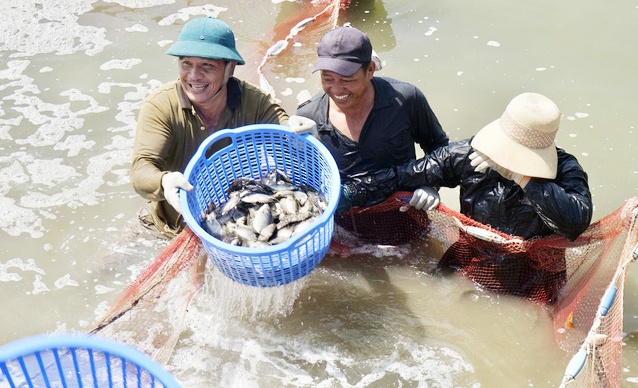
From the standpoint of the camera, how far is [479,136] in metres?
3.54

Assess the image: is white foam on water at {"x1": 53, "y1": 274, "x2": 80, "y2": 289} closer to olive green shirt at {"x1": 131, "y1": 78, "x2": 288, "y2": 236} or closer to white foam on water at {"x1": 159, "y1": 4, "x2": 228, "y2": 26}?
olive green shirt at {"x1": 131, "y1": 78, "x2": 288, "y2": 236}

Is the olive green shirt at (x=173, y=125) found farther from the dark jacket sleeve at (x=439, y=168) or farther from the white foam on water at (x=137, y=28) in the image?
the white foam on water at (x=137, y=28)

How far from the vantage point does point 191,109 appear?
3.93 m

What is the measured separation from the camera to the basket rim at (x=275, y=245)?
10.1 ft

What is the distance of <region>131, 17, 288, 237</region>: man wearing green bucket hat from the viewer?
12.1ft

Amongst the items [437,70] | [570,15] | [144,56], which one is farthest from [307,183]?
[570,15]

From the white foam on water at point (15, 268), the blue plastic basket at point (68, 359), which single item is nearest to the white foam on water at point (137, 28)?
the white foam on water at point (15, 268)

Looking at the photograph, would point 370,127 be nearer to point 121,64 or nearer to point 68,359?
point 68,359

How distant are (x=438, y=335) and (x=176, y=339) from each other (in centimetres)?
179

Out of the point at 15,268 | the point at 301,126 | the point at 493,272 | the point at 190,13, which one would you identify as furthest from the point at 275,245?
the point at 190,13

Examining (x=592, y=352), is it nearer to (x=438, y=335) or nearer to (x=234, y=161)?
(x=438, y=335)

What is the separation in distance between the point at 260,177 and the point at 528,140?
5.72 ft

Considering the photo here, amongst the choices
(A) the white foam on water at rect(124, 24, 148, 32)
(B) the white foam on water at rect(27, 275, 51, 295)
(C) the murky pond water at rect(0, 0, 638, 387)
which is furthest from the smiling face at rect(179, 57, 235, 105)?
(A) the white foam on water at rect(124, 24, 148, 32)

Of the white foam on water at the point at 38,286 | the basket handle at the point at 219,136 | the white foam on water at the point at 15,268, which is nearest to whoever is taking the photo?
the basket handle at the point at 219,136
